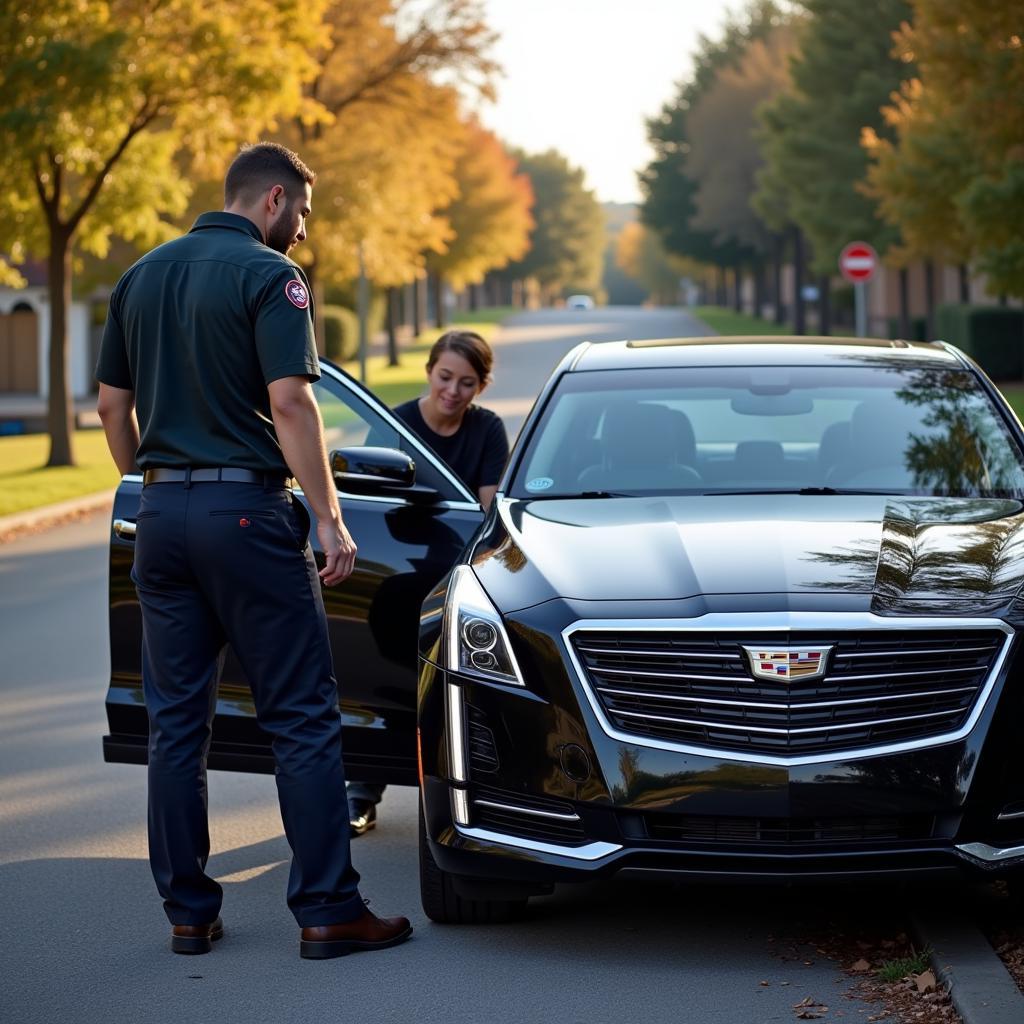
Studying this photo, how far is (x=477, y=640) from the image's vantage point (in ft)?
16.3

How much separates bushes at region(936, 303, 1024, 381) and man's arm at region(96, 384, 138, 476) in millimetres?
33115

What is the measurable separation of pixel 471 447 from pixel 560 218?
6097 inches

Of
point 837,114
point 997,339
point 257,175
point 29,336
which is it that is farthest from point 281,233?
point 837,114

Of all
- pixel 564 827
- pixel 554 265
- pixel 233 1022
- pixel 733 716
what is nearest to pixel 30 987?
pixel 233 1022

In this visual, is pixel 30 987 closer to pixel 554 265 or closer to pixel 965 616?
pixel 965 616

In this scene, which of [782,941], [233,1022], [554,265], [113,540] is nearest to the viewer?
[233,1022]

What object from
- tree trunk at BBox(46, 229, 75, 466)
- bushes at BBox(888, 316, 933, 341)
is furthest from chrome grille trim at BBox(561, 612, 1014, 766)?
bushes at BBox(888, 316, 933, 341)

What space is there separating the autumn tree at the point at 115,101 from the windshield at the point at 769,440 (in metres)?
14.8

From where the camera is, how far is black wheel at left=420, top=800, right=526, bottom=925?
17.3ft

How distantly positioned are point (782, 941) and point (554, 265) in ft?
470

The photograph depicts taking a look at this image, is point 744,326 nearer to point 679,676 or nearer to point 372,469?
point 372,469

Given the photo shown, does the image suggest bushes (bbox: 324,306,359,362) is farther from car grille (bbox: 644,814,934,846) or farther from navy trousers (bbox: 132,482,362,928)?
car grille (bbox: 644,814,934,846)

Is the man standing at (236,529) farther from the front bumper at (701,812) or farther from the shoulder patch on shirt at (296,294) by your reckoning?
the front bumper at (701,812)

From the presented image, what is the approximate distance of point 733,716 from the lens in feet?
15.4
